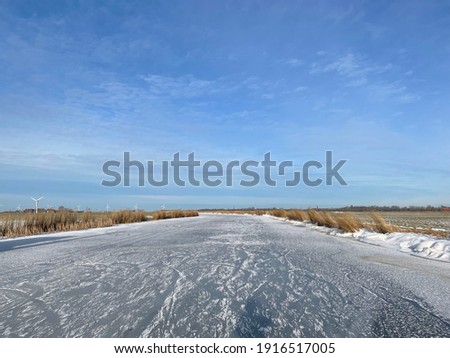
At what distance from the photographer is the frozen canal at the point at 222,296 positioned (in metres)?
1.89

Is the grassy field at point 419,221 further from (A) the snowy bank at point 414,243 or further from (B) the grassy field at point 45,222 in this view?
(B) the grassy field at point 45,222

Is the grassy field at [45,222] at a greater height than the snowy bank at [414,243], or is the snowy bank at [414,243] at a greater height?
the grassy field at [45,222]

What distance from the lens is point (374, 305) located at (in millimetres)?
2316

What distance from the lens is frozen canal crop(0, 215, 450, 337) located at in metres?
1.89

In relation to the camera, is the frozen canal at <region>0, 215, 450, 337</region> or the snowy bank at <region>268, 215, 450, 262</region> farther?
the snowy bank at <region>268, 215, 450, 262</region>

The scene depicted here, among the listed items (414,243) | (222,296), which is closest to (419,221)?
(414,243)

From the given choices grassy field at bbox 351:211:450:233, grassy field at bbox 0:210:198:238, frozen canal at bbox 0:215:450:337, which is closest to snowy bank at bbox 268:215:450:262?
frozen canal at bbox 0:215:450:337

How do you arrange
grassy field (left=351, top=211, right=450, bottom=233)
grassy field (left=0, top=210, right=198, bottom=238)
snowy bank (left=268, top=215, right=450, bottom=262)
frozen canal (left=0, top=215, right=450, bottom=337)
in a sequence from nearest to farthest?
frozen canal (left=0, top=215, right=450, bottom=337)
snowy bank (left=268, top=215, right=450, bottom=262)
grassy field (left=0, top=210, right=198, bottom=238)
grassy field (left=351, top=211, right=450, bottom=233)

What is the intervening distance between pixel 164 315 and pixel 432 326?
1.72 m

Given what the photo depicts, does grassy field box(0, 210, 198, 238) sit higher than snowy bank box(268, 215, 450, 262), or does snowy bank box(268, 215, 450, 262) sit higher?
grassy field box(0, 210, 198, 238)

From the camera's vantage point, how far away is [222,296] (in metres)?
2.53

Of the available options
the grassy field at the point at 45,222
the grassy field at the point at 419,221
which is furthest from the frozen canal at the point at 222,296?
the grassy field at the point at 419,221

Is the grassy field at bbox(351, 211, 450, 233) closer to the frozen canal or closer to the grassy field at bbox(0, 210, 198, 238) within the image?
the frozen canal
